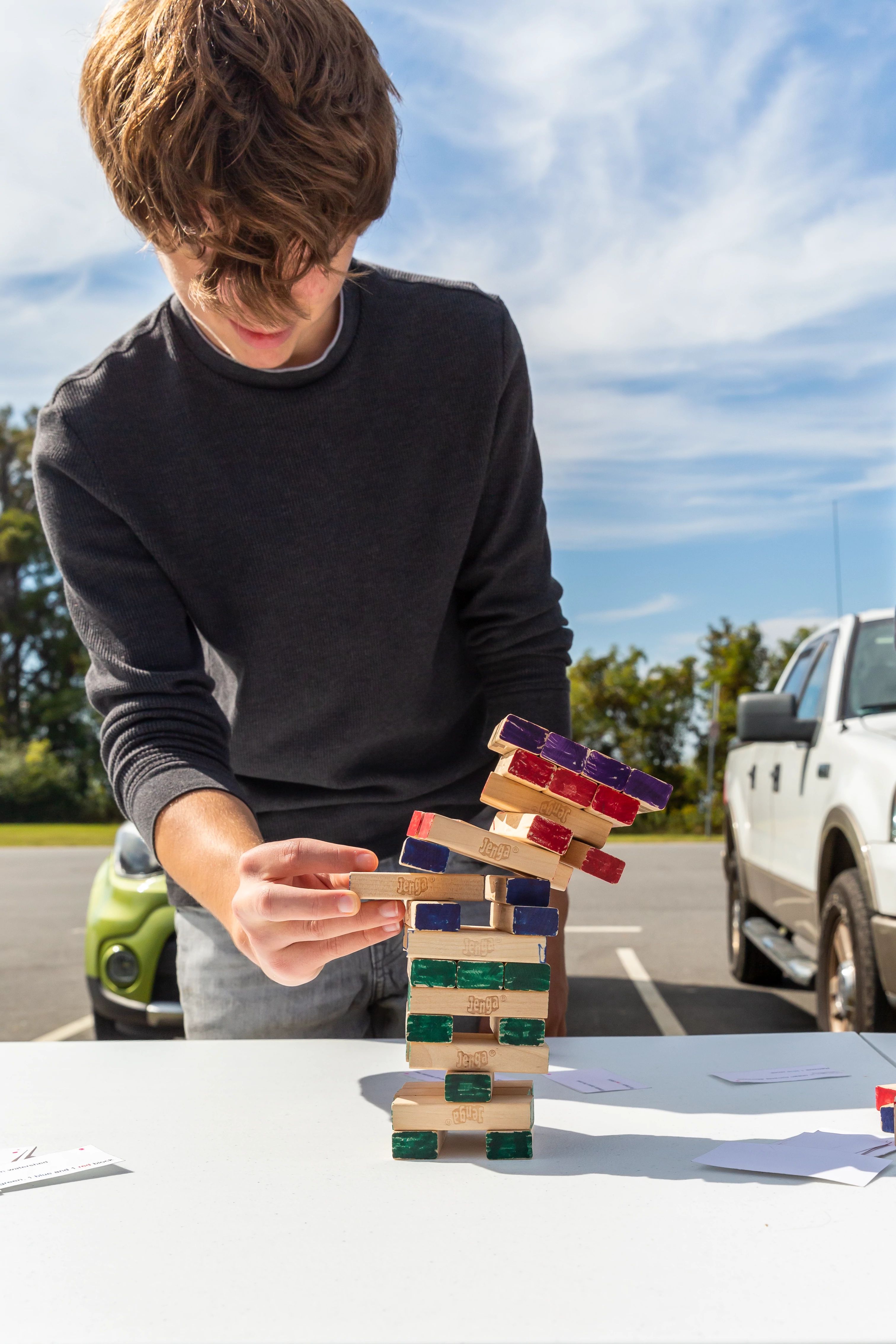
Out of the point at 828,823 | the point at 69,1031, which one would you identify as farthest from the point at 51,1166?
the point at 69,1031

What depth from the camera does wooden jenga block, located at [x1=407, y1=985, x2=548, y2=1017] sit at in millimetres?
1258

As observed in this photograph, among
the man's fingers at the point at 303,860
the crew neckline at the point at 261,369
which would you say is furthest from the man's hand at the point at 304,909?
the crew neckline at the point at 261,369

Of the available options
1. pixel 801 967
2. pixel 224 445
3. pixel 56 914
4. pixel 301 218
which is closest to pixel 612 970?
pixel 801 967

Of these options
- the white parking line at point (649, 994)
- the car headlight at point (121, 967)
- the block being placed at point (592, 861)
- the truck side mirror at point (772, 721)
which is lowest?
the white parking line at point (649, 994)

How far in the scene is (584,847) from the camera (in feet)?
4.30

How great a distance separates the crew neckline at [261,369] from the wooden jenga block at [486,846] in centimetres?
91

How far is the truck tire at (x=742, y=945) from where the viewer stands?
628cm

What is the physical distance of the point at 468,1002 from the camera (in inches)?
49.6

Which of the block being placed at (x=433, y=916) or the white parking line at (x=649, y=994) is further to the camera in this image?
the white parking line at (x=649, y=994)

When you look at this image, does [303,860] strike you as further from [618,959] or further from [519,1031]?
[618,959]

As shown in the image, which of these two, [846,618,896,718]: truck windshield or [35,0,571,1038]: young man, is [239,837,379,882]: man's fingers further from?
[846,618,896,718]: truck windshield

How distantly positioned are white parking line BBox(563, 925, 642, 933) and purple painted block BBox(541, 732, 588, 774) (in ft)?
23.7

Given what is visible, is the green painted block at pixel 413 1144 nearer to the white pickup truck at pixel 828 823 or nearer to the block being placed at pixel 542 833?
the block being placed at pixel 542 833

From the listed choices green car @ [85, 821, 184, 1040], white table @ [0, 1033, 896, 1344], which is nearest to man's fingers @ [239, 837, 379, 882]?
white table @ [0, 1033, 896, 1344]
